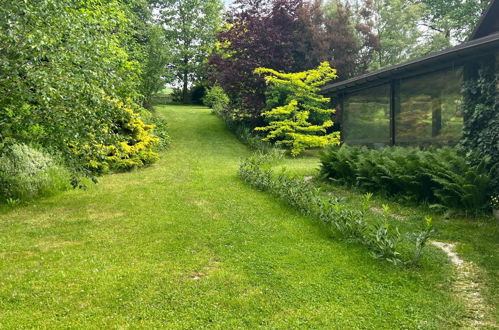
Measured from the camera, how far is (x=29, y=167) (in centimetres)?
773

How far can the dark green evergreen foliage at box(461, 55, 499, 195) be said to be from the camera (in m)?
6.05

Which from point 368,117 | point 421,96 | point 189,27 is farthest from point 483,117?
point 189,27

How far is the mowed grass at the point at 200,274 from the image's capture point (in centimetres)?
304

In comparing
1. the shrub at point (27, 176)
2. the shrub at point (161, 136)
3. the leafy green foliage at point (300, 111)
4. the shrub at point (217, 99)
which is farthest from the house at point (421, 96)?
the shrub at point (217, 99)

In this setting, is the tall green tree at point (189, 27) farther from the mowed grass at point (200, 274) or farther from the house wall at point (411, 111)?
the mowed grass at point (200, 274)

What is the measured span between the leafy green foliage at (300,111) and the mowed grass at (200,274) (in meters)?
8.63

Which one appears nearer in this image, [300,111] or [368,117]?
[368,117]

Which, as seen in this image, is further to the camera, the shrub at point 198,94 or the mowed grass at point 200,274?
the shrub at point 198,94

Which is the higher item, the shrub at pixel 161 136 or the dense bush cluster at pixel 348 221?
the shrub at pixel 161 136

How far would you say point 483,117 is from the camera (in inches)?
260

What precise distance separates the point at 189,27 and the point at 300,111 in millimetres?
23356

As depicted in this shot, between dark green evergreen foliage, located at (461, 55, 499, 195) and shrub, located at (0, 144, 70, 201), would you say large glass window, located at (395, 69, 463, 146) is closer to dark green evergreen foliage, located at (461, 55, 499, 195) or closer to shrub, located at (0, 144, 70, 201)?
dark green evergreen foliage, located at (461, 55, 499, 195)

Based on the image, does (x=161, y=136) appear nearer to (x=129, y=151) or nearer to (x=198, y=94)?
(x=129, y=151)

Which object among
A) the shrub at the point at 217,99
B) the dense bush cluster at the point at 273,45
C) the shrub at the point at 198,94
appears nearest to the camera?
the dense bush cluster at the point at 273,45
